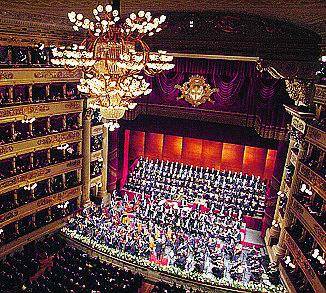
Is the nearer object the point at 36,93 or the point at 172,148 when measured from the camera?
the point at 36,93

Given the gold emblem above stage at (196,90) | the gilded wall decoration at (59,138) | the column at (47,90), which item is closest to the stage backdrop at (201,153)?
the gold emblem above stage at (196,90)

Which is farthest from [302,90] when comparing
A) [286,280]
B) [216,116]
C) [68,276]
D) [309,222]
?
[68,276]

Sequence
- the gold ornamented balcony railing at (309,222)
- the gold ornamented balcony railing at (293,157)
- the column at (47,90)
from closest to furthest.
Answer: the gold ornamented balcony railing at (309,222)
the gold ornamented balcony railing at (293,157)
the column at (47,90)

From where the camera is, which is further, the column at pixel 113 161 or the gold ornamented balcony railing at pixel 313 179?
the column at pixel 113 161

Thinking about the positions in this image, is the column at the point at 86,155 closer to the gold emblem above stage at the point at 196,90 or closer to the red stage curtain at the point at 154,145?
the gold emblem above stage at the point at 196,90

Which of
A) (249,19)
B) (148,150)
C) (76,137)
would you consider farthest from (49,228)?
(249,19)

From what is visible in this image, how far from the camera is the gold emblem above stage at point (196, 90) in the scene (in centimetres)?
1716

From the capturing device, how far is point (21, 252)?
13477 millimetres

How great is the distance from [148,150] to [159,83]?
14.6ft

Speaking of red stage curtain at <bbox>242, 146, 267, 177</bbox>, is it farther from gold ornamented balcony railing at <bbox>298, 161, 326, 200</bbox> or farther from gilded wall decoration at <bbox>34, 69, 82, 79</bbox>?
gilded wall decoration at <bbox>34, 69, 82, 79</bbox>

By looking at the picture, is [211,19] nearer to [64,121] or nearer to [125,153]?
[64,121]

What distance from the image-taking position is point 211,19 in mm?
10953

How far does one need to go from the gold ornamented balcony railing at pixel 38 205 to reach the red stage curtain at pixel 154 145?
533 cm

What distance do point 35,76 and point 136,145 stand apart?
818 cm
